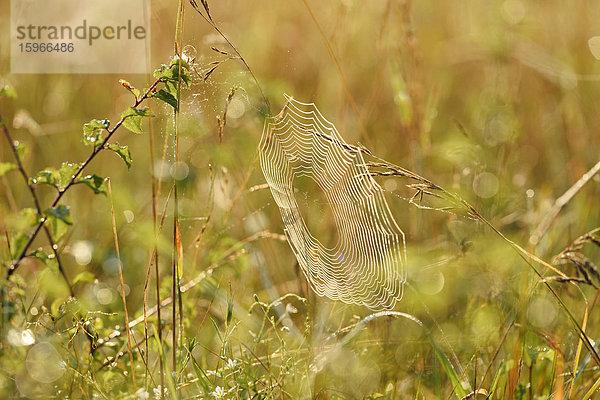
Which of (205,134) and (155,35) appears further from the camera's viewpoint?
(155,35)

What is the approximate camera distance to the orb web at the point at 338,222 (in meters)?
2.07

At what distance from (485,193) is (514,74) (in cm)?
173

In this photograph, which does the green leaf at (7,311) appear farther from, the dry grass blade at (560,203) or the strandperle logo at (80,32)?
the strandperle logo at (80,32)

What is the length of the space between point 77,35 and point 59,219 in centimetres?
170

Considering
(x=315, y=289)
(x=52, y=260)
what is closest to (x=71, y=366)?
(x=52, y=260)

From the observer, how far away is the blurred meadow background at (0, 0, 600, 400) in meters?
1.65

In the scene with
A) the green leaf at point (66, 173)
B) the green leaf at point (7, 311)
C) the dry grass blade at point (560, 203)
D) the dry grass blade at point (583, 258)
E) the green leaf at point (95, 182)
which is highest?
the green leaf at point (66, 173)

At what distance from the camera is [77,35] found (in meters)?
3.08

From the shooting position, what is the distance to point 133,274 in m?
2.55

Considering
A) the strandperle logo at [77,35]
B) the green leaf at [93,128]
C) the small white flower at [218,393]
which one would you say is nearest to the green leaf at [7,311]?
the green leaf at [93,128]

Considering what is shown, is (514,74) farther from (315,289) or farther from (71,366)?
(71,366)

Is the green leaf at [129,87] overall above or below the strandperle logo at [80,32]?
below

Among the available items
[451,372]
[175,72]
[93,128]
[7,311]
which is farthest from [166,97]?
[451,372]

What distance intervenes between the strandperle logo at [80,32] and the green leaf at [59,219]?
4.39 ft
